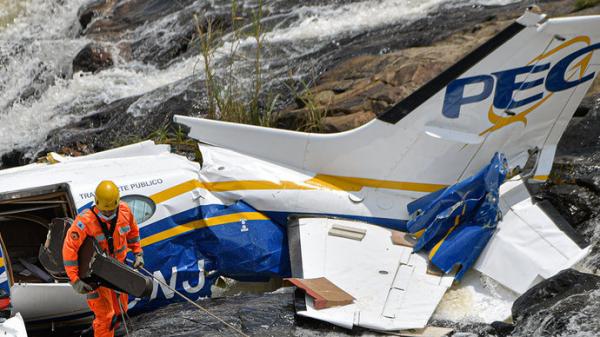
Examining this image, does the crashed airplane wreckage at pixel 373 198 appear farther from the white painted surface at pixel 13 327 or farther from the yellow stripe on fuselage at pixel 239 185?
the white painted surface at pixel 13 327

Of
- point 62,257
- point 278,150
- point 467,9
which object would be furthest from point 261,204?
point 467,9

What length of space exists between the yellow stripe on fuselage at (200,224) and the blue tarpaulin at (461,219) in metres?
1.46

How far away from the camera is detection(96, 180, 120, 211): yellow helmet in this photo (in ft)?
18.7

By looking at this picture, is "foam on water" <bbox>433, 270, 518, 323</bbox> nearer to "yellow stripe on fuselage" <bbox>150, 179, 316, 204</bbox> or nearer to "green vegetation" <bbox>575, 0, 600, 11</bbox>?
"yellow stripe on fuselage" <bbox>150, 179, 316, 204</bbox>

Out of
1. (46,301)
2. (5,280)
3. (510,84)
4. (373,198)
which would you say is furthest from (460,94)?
(5,280)

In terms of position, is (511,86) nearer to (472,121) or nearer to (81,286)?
(472,121)

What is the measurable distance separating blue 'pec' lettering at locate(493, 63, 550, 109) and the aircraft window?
10.5ft

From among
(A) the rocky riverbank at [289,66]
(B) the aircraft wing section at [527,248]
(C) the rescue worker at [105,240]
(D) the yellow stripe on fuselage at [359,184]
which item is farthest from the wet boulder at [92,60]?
(B) the aircraft wing section at [527,248]

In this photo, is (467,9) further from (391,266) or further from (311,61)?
(391,266)

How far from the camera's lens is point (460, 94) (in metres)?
6.80

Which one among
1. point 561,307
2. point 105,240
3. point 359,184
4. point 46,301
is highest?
point 105,240

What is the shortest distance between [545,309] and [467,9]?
7985 millimetres

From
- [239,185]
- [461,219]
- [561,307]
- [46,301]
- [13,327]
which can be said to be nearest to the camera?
[561,307]

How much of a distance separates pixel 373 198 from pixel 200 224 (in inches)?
63.7
